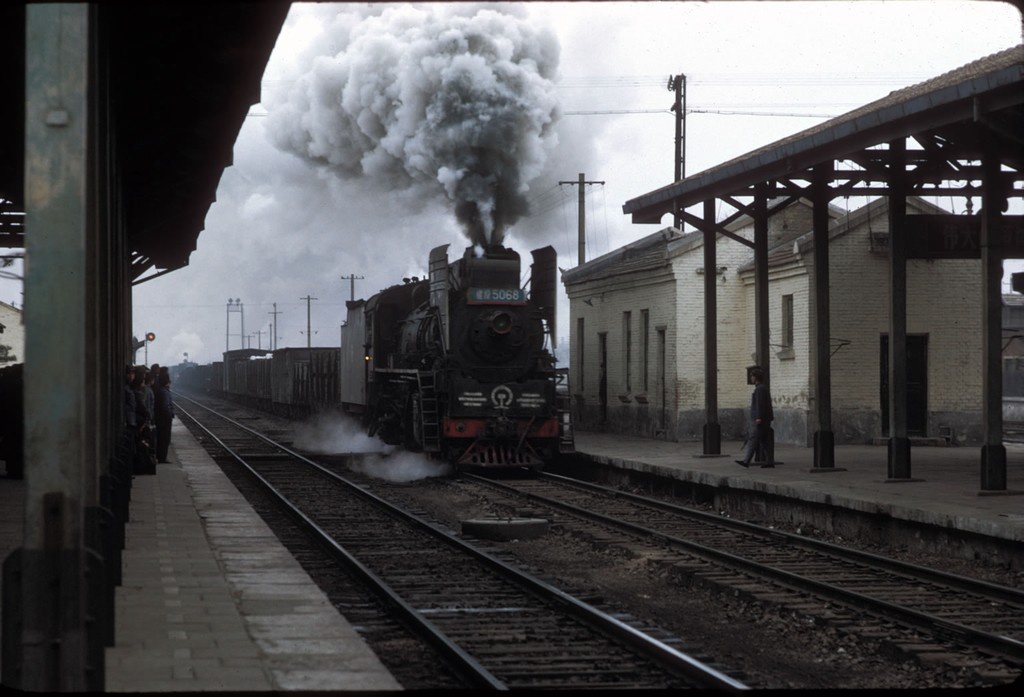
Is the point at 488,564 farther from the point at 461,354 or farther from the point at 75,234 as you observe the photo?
the point at 461,354

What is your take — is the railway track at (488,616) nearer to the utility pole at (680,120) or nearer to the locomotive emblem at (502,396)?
the locomotive emblem at (502,396)

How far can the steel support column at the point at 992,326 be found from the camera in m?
13.8

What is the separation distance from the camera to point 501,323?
67.5 feet

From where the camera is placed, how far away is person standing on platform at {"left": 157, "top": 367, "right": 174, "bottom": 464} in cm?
2084

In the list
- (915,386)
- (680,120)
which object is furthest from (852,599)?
(680,120)

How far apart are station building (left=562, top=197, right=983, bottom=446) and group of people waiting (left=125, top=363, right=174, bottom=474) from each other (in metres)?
8.57

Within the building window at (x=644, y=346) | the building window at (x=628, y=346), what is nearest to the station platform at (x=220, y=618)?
the building window at (x=644, y=346)

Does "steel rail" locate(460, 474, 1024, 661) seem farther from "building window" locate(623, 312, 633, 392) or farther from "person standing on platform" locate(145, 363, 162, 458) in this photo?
"building window" locate(623, 312, 633, 392)

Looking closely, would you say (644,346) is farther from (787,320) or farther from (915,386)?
(915,386)

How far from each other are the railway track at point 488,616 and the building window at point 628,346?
13.4 meters

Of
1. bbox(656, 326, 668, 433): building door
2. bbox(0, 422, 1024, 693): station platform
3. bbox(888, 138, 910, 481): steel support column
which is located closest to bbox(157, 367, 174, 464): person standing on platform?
bbox(0, 422, 1024, 693): station platform

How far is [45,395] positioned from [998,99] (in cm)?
997

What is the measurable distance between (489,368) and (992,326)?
8.62 m

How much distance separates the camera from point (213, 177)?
13352mm
